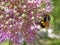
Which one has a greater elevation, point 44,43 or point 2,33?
point 44,43

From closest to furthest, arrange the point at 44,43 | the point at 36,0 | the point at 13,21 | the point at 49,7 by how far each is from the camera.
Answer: the point at 13,21, the point at 36,0, the point at 49,7, the point at 44,43

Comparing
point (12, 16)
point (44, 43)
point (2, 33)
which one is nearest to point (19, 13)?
point (12, 16)

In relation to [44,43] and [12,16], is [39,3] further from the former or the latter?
[44,43]

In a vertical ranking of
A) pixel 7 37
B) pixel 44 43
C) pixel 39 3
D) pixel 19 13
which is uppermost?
pixel 44 43

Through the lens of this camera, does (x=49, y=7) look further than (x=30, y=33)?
Yes

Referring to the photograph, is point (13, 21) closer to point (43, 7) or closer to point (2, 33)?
point (2, 33)

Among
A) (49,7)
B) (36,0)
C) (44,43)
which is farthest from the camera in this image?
(44,43)
